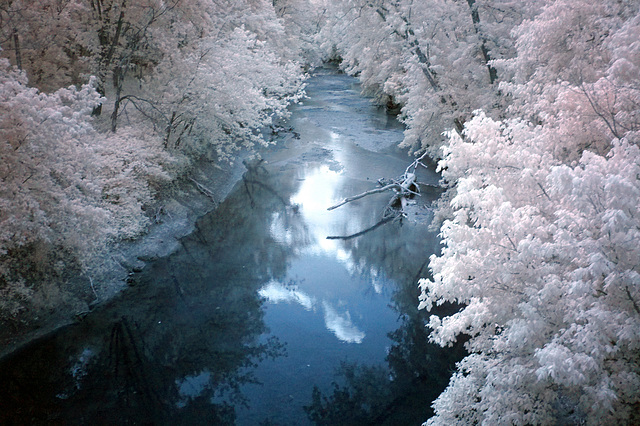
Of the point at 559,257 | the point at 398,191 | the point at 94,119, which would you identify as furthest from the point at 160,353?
the point at 398,191

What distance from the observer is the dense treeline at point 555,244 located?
461cm

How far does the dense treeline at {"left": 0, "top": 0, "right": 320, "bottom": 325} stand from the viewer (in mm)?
8906

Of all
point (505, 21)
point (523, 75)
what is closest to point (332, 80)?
point (505, 21)

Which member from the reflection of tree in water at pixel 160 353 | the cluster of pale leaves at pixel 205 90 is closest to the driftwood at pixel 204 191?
the cluster of pale leaves at pixel 205 90

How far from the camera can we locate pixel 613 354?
466 cm

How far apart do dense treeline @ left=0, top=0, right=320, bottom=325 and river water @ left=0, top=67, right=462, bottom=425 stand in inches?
63.1

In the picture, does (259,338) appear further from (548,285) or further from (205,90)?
(205,90)

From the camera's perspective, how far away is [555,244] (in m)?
5.02

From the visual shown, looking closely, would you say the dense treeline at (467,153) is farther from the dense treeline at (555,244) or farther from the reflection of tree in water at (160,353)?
the reflection of tree in water at (160,353)

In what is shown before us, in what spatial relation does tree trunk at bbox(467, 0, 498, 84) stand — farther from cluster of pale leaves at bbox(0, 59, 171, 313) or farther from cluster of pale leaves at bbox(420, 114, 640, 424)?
Answer: cluster of pale leaves at bbox(0, 59, 171, 313)

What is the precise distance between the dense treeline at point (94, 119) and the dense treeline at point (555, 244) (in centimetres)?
785

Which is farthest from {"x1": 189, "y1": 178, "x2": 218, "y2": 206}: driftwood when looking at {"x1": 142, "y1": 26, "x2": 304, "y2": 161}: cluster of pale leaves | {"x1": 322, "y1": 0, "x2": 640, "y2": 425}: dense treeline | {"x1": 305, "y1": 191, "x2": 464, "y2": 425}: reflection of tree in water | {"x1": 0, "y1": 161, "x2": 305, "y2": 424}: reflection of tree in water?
{"x1": 322, "y1": 0, "x2": 640, "y2": 425}: dense treeline

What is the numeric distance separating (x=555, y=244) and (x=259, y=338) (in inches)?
288

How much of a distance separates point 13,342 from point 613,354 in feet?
36.1
